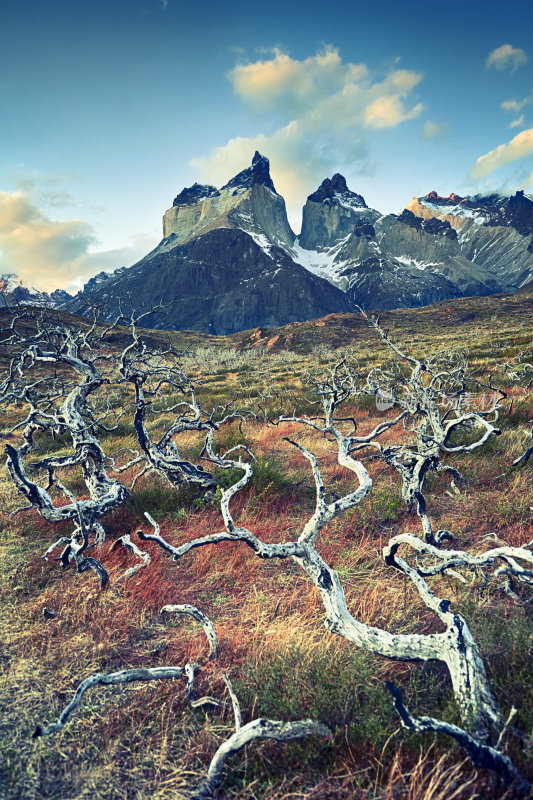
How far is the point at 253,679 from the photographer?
9.50 feet

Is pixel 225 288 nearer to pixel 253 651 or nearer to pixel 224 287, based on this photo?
pixel 224 287

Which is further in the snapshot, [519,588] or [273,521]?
[273,521]

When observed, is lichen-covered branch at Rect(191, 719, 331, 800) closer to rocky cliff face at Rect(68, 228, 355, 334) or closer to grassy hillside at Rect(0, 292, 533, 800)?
grassy hillside at Rect(0, 292, 533, 800)

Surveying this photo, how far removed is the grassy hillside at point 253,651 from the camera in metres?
2.18

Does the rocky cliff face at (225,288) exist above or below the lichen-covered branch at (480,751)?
above

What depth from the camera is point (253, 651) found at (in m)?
3.20

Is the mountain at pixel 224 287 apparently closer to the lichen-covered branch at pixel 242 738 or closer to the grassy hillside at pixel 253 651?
the grassy hillside at pixel 253 651

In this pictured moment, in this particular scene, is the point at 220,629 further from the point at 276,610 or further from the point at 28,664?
the point at 28,664

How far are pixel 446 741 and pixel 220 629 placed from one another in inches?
85.7

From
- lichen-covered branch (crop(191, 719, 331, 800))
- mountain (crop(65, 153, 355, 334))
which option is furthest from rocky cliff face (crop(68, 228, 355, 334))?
lichen-covered branch (crop(191, 719, 331, 800))

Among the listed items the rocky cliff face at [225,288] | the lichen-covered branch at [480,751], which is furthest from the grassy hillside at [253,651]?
the rocky cliff face at [225,288]

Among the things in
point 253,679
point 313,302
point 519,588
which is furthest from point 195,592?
point 313,302

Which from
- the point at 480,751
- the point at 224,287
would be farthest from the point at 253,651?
the point at 224,287

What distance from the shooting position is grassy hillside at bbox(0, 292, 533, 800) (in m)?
2.18
